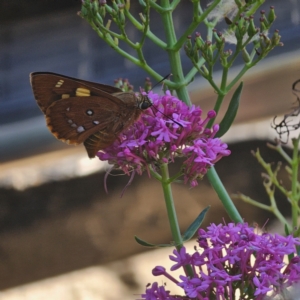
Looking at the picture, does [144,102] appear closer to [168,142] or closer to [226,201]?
[168,142]

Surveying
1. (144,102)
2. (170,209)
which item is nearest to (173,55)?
(144,102)

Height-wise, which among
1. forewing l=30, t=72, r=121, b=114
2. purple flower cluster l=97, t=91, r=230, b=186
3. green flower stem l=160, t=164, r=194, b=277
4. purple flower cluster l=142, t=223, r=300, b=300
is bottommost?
purple flower cluster l=142, t=223, r=300, b=300

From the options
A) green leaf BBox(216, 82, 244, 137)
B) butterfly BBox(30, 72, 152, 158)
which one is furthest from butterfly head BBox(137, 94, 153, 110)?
green leaf BBox(216, 82, 244, 137)

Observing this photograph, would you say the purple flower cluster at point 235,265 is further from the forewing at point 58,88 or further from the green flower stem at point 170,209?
the forewing at point 58,88

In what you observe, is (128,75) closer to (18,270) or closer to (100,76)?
(100,76)

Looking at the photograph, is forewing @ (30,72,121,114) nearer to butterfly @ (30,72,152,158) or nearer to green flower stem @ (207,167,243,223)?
butterfly @ (30,72,152,158)

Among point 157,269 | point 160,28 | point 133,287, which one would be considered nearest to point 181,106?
point 157,269

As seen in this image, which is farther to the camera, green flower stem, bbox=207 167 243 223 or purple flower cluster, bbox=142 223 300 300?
green flower stem, bbox=207 167 243 223
